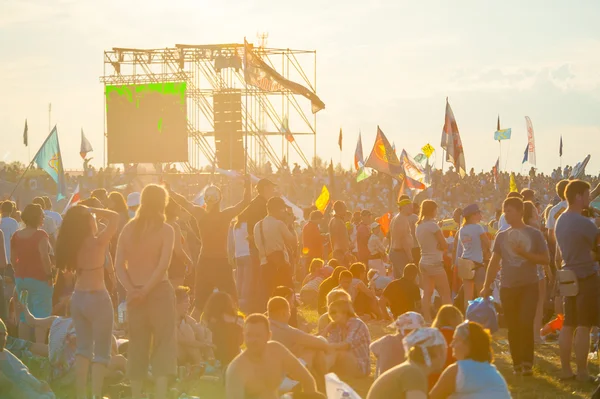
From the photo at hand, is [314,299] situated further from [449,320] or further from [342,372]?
[449,320]

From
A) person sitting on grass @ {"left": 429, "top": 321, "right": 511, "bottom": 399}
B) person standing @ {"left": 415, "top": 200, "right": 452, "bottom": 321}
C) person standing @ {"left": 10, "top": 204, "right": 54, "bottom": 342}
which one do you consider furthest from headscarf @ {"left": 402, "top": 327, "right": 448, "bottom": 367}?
person standing @ {"left": 415, "top": 200, "right": 452, "bottom": 321}

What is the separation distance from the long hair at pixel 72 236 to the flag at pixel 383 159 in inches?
730

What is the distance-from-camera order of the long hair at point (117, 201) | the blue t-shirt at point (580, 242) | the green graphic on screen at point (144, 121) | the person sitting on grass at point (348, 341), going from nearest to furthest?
the blue t-shirt at point (580, 242) < the person sitting on grass at point (348, 341) < the long hair at point (117, 201) < the green graphic on screen at point (144, 121)

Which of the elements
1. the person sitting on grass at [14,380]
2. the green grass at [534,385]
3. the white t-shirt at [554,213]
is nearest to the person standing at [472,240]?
the white t-shirt at [554,213]

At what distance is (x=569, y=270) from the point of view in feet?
31.3

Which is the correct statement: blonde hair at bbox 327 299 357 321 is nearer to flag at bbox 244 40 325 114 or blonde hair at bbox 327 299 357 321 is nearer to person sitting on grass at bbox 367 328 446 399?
person sitting on grass at bbox 367 328 446 399

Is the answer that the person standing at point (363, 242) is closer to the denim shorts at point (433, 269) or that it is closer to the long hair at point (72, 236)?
the denim shorts at point (433, 269)

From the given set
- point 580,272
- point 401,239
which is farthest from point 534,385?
point 401,239

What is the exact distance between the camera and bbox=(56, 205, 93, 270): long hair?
838 cm

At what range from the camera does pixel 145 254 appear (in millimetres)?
8172

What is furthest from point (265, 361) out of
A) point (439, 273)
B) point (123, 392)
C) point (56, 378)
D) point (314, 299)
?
point (314, 299)

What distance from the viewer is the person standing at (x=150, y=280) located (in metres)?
8.16

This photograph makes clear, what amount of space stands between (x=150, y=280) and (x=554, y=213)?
5763mm

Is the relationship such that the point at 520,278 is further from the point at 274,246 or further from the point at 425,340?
the point at 425,340
